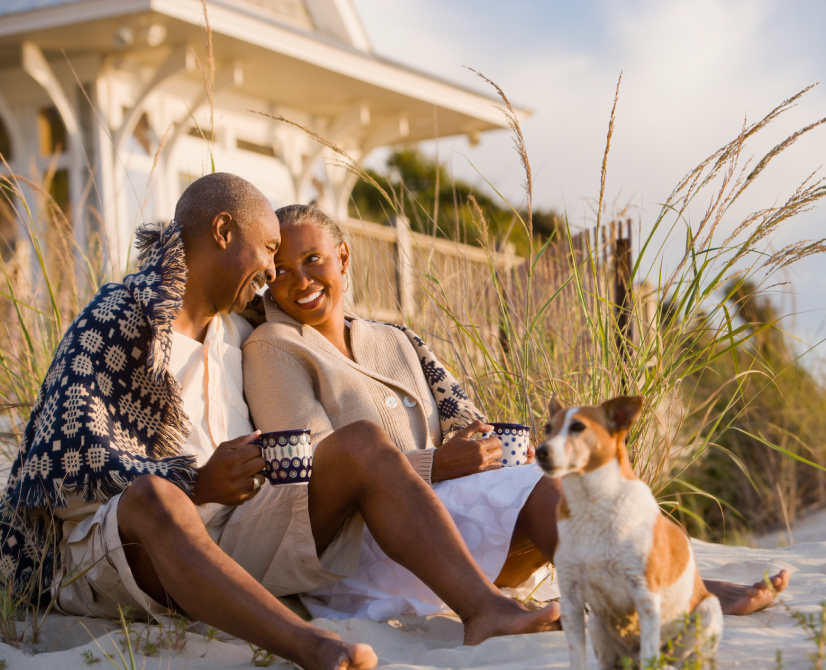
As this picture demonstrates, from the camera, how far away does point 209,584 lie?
1813 millimetres

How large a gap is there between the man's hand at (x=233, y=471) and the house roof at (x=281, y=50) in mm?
5042

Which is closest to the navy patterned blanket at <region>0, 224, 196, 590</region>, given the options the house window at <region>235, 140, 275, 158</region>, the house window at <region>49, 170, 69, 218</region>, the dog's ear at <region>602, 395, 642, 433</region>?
the dog's ear at <region>602, 395, 642, 433</region>

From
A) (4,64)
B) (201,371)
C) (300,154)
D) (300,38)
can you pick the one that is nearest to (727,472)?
(201,371)

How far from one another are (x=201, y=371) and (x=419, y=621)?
3.29 ft

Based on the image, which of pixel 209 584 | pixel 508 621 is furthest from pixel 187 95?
pixel 508 621

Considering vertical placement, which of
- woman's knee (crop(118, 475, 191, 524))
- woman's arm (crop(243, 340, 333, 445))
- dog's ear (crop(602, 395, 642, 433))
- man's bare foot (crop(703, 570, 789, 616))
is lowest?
man's bare foot (crop(703, 570, 789, 616))

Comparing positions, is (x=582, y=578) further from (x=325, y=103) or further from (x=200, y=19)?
(x=325, y=103)

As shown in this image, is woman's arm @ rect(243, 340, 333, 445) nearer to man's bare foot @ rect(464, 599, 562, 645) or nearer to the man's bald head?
the man's bald head

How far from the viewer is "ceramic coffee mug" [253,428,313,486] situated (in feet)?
6.27

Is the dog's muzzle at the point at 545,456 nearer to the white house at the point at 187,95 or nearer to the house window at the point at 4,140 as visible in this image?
the white house at the point at 187,95

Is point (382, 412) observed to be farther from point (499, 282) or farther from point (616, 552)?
point (616, 552)

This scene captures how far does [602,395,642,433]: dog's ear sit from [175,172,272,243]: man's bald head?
1.54 metres

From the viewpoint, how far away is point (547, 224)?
1919 centimetres

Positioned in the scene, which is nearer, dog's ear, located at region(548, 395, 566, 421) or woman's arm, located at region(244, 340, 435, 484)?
dog's ear, located at region(548, 395, 566, 421)
